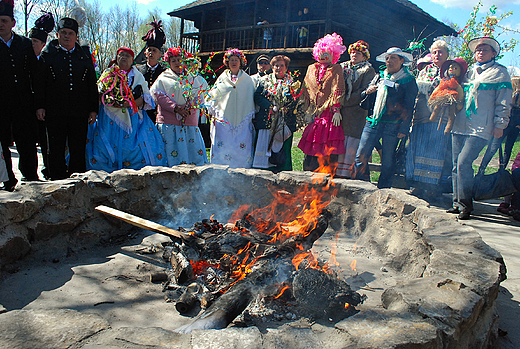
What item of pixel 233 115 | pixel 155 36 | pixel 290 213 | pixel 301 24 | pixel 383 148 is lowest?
pixel 290 213

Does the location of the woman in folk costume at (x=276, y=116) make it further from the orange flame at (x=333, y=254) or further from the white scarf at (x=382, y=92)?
the orange flame at (x=333, y=254)

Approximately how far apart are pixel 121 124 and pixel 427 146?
4488mm

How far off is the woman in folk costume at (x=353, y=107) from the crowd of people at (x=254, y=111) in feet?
0.05

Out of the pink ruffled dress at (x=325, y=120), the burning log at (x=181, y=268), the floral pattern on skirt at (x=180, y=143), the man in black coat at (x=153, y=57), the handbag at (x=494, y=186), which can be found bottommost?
the burning log at (x=181, y=268)

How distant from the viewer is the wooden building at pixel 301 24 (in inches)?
498

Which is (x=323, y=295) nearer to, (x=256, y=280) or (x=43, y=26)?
(x=256, y=280)

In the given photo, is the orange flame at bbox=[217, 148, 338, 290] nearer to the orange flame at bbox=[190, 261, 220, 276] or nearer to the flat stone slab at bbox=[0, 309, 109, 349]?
the orange flame at bbox=[190, 261, 220, 276]

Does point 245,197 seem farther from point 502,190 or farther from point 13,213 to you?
point 502,190

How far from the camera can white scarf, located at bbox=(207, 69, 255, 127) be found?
541 centimetres

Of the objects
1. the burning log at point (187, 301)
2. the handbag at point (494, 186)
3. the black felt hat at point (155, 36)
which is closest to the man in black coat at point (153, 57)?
the black felt hat at point (155, 36)

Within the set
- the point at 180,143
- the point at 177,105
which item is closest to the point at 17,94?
the point at 177,105

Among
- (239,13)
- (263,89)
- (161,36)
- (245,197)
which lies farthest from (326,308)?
(239,13)

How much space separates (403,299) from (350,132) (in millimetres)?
3892

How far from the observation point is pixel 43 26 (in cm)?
508
